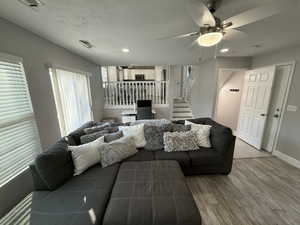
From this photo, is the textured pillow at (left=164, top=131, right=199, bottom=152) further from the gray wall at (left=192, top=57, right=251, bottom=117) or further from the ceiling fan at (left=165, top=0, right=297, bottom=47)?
the gray wall at (left=192, top=57, right=251, bottom=117)

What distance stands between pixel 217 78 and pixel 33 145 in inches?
177

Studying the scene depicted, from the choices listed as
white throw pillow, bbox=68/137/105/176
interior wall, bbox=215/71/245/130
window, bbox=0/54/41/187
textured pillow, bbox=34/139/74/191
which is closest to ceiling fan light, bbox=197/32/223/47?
white throw pillow, bbox=68/137/105/176

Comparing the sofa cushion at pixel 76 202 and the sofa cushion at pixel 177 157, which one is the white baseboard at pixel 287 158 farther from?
the sofa cushion at pixel 76 202

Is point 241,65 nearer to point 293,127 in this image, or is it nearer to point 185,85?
point 293,127

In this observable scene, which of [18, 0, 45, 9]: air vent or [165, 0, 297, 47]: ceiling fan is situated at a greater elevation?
[18, 0, 45, 9]: air vent

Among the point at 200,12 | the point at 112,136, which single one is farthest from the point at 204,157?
the point at 200,12

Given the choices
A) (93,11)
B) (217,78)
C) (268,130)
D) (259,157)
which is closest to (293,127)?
(268,130)

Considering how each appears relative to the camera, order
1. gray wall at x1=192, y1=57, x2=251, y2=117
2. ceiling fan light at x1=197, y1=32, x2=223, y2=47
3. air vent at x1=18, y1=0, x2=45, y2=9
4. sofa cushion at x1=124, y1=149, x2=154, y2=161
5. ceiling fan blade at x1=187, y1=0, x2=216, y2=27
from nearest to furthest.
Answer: ceiling fan blade at x1=187, y1=0, x2=216, y2=27, air vent at x1=18, y1=0, x2=45, y2=9, ceiling fan light at x1=197, y1=32, x2=223, y2=47, sofa cushion at x1=124, y1=149, x2=154, y2=161, gray wall at x1=192, y1=57, x2=251, y2=117

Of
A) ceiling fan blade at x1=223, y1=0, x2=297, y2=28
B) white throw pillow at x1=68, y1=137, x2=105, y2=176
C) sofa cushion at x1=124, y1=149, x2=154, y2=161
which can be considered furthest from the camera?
sofa cushion at x1=124, y1=149, x2=154, y2=161

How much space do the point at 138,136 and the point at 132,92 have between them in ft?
10.8

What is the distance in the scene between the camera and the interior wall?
4578 mm

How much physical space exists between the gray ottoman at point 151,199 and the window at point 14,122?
1413 mm

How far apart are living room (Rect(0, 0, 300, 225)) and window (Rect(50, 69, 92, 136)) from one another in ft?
0.08

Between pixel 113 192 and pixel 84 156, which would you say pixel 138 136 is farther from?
pixel 113 192
